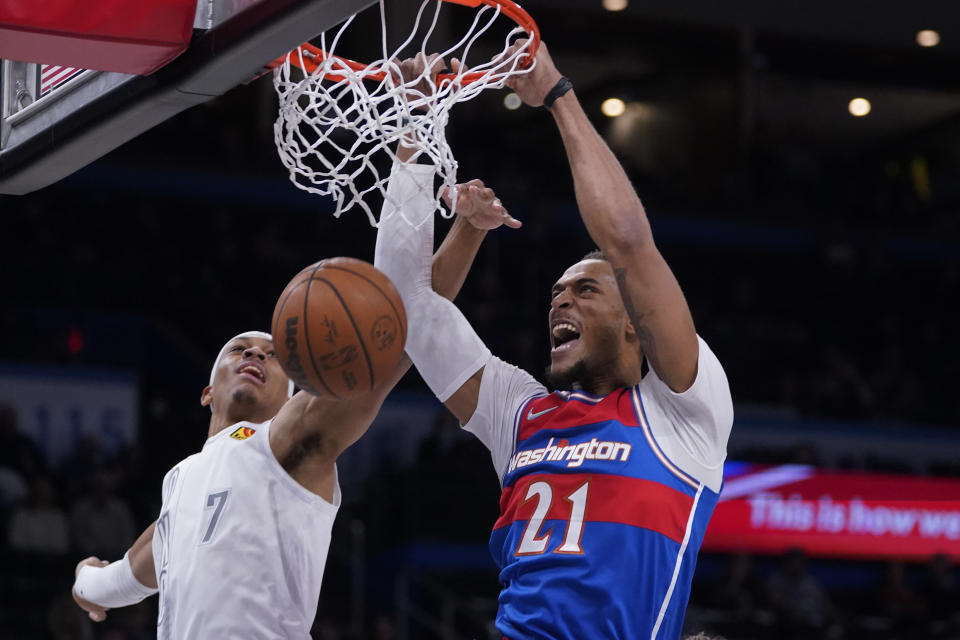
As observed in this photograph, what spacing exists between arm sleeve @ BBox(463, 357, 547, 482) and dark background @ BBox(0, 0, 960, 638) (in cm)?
616

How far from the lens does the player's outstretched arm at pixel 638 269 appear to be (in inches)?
130

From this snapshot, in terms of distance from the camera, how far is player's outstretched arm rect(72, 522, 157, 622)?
14.4ft

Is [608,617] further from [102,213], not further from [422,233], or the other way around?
[102,213]

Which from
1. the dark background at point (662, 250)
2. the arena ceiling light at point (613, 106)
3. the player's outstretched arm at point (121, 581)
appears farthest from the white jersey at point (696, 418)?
the arena ceiling light at point (613, 106)

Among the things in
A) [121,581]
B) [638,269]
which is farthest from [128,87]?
[121,581]

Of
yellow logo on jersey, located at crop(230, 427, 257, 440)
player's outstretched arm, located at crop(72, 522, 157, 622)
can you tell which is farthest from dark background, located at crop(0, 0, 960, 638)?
yellow logo on jersey, located at crop(230, 427, 257, 440)

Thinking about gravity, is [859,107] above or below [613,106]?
above

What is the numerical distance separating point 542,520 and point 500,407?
452 mm

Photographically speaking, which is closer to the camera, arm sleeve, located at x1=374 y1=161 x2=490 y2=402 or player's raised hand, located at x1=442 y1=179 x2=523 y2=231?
arm sleeve, located at x1=374 y1=161 x2=490 y2=402

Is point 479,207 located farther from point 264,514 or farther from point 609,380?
point 264,514

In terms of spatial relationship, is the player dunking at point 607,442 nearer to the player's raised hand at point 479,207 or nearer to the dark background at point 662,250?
the player's raised hand at point 479,207

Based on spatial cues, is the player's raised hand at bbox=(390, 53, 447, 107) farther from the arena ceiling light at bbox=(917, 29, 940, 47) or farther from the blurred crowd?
the arena ceiling light at bbox=(917, 29, 940, 47)

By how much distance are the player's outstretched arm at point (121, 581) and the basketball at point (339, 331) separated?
55.3 inches

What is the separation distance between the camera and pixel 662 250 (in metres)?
17.3
